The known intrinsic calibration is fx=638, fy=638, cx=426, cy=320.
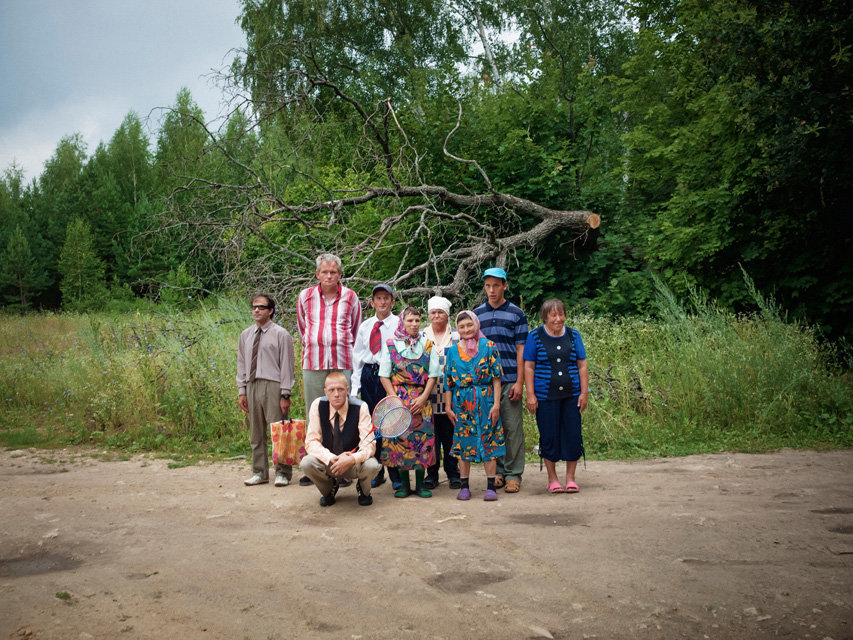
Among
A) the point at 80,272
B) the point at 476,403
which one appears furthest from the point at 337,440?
the point at 80,272

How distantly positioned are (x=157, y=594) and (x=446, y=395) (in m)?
3.05

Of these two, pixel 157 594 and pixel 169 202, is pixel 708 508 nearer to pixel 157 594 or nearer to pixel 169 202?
pixel 157 594

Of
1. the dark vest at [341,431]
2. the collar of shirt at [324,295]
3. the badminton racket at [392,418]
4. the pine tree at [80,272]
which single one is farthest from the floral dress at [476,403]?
the pine tree at [80,272]

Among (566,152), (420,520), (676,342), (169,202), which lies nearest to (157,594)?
(420,520)

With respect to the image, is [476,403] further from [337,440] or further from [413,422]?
[337,440]

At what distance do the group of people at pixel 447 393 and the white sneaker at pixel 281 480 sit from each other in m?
0.01

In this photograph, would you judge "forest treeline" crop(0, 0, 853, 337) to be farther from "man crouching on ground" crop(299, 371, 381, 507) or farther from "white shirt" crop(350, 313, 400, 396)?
"man crouching on ground" crop(299, 371, 381, 507)

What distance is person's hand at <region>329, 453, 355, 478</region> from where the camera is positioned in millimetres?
5348

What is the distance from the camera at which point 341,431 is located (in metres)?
5.67

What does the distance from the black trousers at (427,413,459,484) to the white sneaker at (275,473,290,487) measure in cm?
147

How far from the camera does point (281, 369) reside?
6609 millimetres

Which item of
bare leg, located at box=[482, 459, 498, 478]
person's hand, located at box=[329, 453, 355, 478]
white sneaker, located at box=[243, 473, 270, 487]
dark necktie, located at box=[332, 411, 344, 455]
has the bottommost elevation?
white sneaker, located at box=[243, 473, 270, 487]

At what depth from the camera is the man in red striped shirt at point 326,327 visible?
21.3 ft

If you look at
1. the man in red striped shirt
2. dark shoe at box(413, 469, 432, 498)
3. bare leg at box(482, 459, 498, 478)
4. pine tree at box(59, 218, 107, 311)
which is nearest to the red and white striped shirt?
the man in red striped shirt
